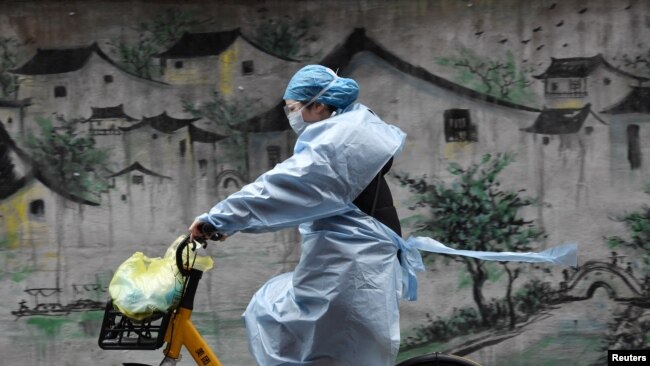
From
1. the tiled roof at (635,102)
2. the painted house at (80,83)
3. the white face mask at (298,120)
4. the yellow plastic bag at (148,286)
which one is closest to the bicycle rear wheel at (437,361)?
the yellow plastic bag at (148,286)

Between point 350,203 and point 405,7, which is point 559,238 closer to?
point 405,7

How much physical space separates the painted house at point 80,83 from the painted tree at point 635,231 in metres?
2.89

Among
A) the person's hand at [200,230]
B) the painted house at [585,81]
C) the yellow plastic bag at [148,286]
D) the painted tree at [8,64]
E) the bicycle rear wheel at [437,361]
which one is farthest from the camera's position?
the painted tree at [8,64]

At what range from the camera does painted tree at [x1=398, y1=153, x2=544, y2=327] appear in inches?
226

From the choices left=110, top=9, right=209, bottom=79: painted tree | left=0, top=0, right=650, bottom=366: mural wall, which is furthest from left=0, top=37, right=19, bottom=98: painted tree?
left=110, top=9, right=209, bottom=79: painted tree

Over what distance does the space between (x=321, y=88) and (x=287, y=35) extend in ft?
6.03

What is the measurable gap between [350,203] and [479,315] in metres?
2.20

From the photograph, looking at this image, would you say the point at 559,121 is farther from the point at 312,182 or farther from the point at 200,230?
the point at 200,230

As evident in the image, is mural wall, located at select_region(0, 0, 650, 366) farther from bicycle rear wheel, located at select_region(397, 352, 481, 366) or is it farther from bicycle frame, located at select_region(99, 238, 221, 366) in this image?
bicycle frame, located at select_region(99, 238, 221, 366)

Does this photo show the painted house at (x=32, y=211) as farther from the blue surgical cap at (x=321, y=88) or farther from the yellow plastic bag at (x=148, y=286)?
the blue surgical cap at (x=321, y=88)

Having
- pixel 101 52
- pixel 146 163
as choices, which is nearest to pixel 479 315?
pixel 146 163

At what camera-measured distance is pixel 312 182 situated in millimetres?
3680

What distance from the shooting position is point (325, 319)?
3.82 metres

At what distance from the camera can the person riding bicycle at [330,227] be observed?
3.68 m
